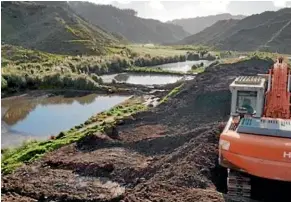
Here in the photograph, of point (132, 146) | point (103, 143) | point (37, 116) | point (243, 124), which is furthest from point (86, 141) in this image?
point (37, 116)

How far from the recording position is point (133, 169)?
430 inches

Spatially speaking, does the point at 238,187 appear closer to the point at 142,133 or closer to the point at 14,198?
the point at 14,198

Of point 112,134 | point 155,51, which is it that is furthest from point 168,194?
point 155,51

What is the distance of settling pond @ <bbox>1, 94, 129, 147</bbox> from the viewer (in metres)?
18.3

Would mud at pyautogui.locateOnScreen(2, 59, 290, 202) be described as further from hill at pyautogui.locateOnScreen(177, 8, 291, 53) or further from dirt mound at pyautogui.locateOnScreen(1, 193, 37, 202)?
hill at pyautogui.locateOnScreen(177, 8, 291, 53)

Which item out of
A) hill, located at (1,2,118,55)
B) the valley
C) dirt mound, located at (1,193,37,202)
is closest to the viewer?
dirt mound, located at (1,193,37,202)

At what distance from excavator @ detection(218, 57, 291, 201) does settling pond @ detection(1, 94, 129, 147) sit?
32.7ft

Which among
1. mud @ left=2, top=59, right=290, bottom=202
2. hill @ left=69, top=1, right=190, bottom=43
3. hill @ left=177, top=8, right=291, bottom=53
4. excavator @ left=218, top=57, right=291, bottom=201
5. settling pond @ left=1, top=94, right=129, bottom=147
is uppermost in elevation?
hill @ left=69, top=1, right=190, bottom=43

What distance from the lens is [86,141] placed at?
13.7m

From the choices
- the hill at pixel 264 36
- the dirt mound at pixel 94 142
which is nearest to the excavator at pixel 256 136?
the dirt mound at pixel 94 142

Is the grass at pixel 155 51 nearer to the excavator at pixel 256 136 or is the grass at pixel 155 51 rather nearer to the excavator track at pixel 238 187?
the excavator at pixel 256 136

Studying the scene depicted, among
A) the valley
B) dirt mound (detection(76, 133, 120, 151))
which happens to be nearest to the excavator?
the valley

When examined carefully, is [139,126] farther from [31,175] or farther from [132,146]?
[31,175]

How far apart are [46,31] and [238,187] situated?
2476 inches
